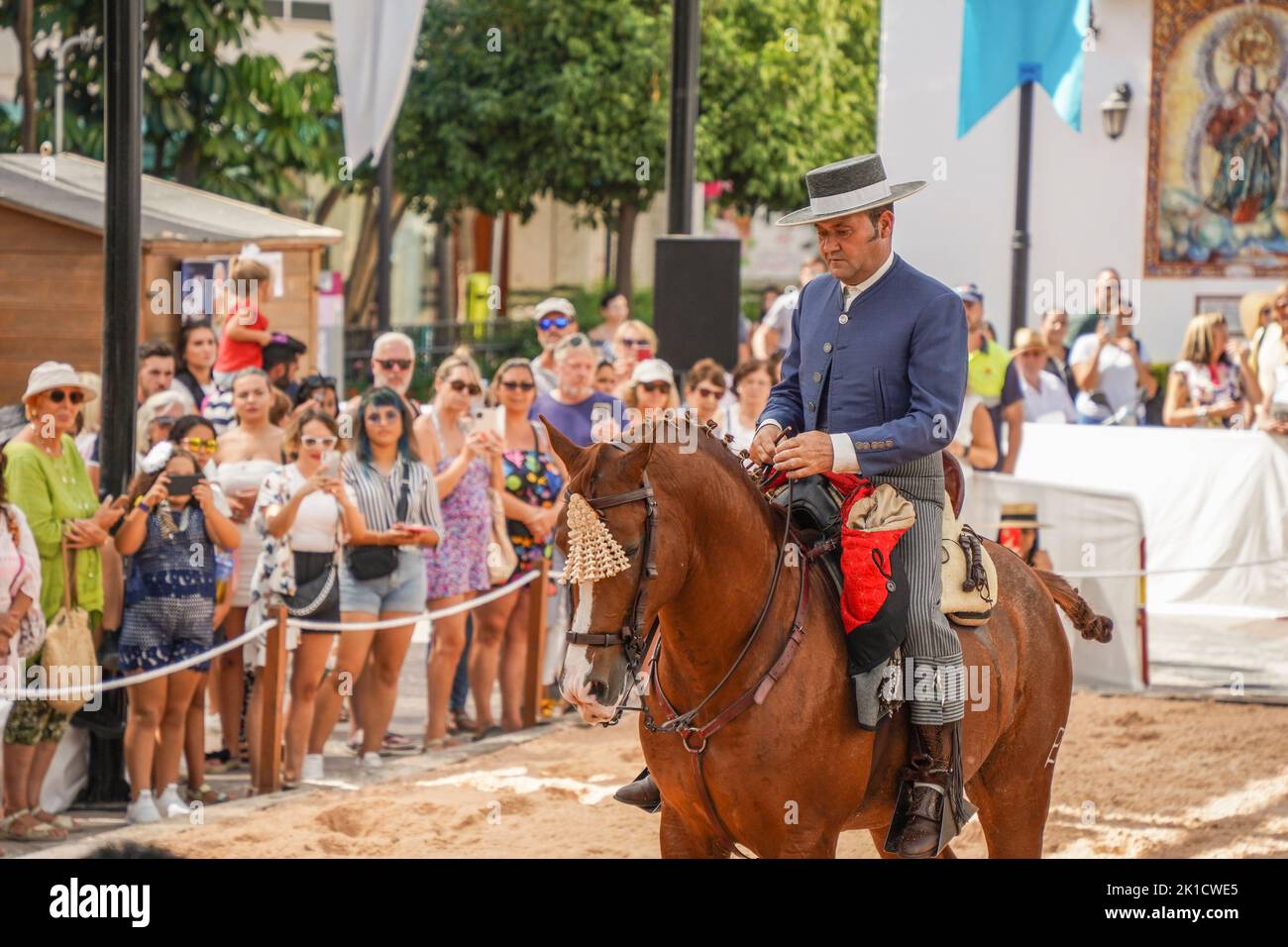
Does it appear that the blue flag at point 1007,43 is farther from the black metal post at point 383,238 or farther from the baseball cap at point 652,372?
the black metal post at point 383,238

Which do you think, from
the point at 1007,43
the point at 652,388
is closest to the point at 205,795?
the point at 652,388

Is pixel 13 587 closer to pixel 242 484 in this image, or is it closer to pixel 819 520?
pixel 242 484

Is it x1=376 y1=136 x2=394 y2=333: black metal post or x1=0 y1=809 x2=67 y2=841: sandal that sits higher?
x1=376 y1=136 x2=394 y2=333: black metal post

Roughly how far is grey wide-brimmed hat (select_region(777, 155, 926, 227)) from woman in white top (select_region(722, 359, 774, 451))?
5319 millimetres

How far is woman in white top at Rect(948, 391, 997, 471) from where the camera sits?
11.6m

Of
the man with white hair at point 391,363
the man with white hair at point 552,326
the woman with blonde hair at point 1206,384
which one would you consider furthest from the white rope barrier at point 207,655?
the woman with blonde hair at point 1206,384

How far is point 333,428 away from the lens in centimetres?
910

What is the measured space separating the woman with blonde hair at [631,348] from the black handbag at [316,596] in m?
3.42

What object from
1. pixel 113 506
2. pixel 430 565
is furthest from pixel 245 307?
pixel 113 506

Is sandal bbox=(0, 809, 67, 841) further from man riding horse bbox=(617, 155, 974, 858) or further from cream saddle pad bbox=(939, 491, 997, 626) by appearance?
cream saddle pad bbox=(939, 491, 997, 626)

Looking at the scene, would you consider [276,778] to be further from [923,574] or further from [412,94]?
[412,94]

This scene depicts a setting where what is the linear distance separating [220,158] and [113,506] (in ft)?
48.1

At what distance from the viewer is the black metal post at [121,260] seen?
839 cm

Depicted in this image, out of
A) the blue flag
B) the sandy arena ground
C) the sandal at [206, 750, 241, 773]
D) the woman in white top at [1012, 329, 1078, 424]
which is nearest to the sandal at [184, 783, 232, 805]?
the sandy arena ground
